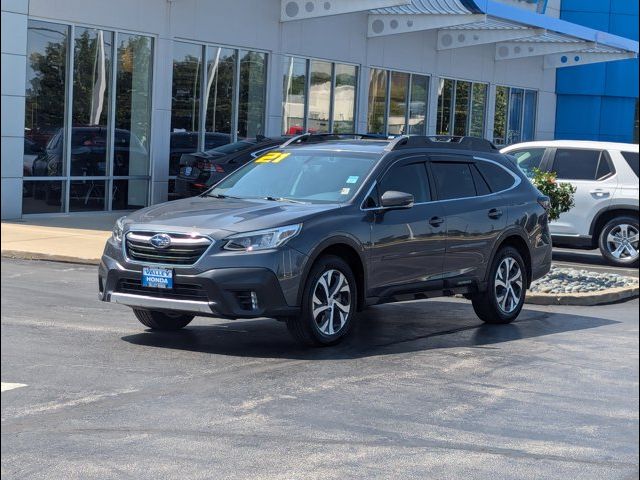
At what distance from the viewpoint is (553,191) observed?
15.3 m

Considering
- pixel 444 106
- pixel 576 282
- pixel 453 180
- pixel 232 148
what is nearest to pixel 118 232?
pixel 453 180

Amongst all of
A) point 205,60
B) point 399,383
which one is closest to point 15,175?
point 205,60

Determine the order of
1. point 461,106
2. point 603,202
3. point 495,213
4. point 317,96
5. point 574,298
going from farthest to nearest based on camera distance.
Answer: point 461,106 → point 317,96 → point 603,202 → point 574,298 → point 495,213

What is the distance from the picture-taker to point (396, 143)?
10.7m

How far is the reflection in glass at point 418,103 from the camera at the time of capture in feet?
109

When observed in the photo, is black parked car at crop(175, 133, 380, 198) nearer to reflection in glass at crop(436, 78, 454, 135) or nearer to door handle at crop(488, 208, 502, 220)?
door handle at crop(488, 208, 502, 220)

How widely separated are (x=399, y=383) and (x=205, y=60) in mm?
17592

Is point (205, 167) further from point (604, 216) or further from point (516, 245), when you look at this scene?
point (516, 245)

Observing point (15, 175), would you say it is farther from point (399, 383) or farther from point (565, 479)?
point (565, 479)

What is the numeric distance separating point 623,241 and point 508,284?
6.97 m

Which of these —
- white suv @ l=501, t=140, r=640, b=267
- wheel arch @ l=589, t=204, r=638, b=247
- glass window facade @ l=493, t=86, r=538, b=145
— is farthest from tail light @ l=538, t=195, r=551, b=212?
glass window facade @ l=493, t=86, r=538, b=145

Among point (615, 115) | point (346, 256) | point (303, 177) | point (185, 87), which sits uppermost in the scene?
point (615, 115)

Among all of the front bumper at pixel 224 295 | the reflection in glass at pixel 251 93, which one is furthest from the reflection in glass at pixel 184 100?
the front bumper at pixel 224 295

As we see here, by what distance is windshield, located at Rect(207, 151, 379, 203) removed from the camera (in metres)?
10.1
